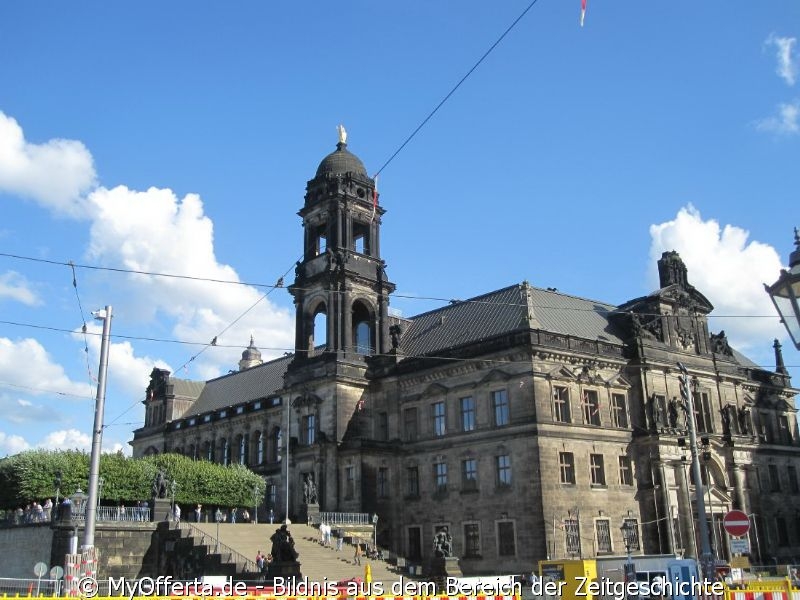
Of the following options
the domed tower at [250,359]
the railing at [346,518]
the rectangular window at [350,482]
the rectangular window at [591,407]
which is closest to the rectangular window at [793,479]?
the rectangular window at [591,407]

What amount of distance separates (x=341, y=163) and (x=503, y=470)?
26.0 metres

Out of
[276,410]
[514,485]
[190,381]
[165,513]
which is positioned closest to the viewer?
[165,513]

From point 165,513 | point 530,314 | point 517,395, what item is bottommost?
point 165,513

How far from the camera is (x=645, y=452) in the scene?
49.2 m

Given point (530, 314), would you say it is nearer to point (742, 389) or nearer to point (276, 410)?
point (742, 389)

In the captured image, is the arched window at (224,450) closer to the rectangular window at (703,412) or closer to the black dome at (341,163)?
the black dome at (341,163)

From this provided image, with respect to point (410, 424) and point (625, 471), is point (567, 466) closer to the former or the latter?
point (625, 471)

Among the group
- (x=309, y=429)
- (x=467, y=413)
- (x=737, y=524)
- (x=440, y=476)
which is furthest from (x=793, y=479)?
(x=737, y=524)

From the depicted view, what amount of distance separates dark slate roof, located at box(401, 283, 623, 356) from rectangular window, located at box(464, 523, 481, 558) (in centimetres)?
1102

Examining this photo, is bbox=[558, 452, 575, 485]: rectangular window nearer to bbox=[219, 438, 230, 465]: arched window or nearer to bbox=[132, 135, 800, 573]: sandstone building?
bbox=[132, 135, 800, 573]: sandstone building

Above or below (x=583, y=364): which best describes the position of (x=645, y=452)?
below

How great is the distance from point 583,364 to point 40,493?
33238 millimetres

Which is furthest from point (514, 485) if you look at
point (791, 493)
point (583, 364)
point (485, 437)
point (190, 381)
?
point (190, 381)

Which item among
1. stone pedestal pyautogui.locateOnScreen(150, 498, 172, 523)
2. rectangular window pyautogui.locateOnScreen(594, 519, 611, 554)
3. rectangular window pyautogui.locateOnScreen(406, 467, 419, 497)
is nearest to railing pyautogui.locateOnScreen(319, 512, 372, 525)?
rectangular window pyautogui.locateOnScreen(406, 467, 419, 497)
